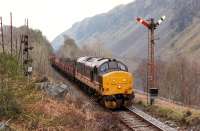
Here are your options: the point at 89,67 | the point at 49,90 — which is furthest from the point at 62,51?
the point at 49,90

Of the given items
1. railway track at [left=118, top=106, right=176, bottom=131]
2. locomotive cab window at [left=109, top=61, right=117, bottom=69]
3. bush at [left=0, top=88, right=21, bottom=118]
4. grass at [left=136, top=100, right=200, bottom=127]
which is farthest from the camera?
locomotive cab window at [left=109, top=61, right=117, bottom=69]

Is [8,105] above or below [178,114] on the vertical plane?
above

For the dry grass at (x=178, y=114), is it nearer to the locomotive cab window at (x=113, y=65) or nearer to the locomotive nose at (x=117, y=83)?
the locomotive nose at (x=117, y=83)

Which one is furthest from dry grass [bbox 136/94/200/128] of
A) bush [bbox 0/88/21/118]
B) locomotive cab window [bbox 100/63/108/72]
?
bush [bbox 0/88/21/118]

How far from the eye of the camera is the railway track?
20406mm

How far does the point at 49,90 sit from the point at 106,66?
6.72 metres

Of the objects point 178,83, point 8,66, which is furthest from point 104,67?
point 178,83

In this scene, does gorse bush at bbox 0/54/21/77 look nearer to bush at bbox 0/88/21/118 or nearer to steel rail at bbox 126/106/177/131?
bush at bbox 0/88/21/118

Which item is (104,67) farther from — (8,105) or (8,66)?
(8,105)

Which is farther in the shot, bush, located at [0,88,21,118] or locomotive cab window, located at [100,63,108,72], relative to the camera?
locomotive cab window, located at [100,63,108,72]

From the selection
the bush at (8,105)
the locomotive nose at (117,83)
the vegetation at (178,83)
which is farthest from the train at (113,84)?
the vegetation at (178,83)

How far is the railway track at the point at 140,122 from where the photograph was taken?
20.4 meters

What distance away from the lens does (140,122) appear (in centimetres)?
2222

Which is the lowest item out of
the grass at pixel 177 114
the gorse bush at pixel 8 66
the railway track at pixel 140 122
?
the railway track at pixel 140 122
